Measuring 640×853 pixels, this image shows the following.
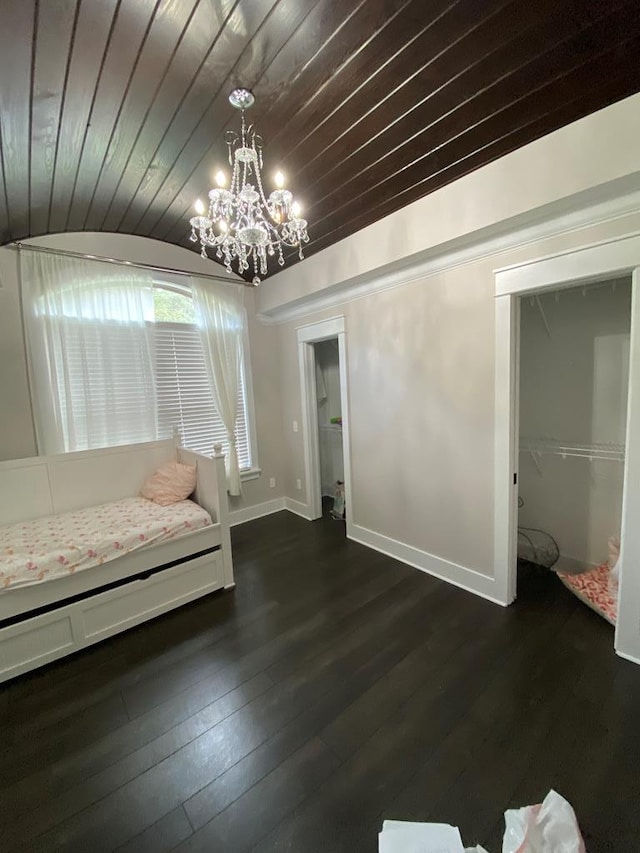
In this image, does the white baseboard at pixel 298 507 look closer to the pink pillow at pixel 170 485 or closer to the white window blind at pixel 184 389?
the white window blind at pixel 184 389

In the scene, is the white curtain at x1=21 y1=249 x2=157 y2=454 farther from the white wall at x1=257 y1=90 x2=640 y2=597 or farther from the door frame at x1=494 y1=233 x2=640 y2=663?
the door frame at x1=494 y1=233 x2=640 y2=663

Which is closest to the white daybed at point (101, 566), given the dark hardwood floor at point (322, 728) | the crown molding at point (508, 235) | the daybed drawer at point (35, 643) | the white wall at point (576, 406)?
the daybed drawer at point (35, 643)

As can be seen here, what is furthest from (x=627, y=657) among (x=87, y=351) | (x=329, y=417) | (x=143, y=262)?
(x=143, y=262)

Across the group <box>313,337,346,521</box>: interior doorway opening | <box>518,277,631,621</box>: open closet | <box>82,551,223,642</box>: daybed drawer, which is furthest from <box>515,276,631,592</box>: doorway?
<box>82,551,223,642</box>: daybed drawer

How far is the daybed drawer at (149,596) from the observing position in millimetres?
2182

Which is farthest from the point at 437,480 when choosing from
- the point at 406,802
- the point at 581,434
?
the point at 406,802

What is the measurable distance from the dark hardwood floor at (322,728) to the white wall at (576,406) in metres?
→ 0.62

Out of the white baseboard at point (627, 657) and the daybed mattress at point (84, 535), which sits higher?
the daybed mattress at point (84, 535)

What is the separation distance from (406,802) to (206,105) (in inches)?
121

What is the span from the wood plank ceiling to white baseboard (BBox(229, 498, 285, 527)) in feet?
10.5

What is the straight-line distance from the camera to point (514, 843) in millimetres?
1143

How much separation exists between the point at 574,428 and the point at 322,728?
2594 millimetres

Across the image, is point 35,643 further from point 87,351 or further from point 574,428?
point 574,428

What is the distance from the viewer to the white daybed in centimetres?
200
